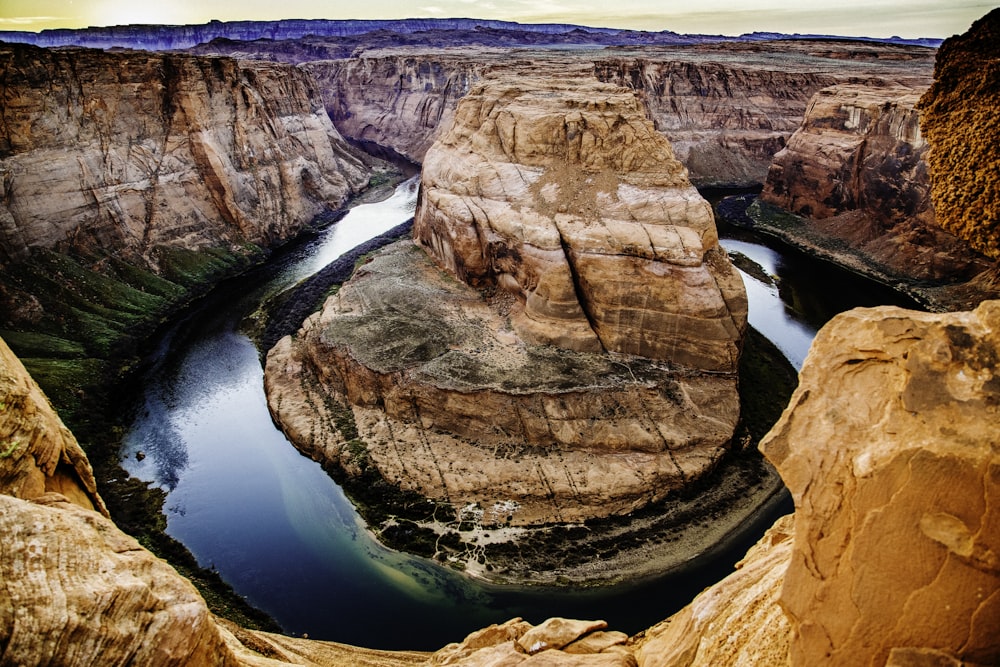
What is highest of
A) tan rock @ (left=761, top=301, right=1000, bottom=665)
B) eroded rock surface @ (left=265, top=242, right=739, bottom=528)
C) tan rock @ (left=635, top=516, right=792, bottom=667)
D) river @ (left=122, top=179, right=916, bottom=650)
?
tan rock @ (left=761, top=301, right=1000, bottom=665)

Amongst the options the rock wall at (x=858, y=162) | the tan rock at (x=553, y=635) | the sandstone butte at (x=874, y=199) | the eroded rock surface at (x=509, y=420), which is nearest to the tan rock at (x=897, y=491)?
the tan rock at (x=553, y=635)

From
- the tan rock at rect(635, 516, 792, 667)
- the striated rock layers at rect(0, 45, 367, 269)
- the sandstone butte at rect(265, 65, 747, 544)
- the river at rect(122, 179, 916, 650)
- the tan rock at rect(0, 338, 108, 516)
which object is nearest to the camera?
the tan rock at rect(635, 516, 792, 667)

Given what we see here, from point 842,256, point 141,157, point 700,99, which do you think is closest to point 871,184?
point 842,256

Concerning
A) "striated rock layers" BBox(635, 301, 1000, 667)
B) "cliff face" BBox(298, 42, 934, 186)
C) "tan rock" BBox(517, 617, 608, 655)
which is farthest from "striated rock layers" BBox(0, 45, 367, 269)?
"striated rock layers" BBox(635, 301, 1000, 667)

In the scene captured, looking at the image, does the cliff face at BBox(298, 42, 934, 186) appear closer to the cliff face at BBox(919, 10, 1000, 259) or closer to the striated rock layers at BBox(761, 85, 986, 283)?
the striated rock layers at BBox(761, 85, 986, 283)

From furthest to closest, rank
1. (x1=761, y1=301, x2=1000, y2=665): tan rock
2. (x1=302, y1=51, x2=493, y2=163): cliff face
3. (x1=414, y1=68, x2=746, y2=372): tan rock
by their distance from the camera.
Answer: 1. (x1=302, y1=51, x2=493, y2=163): cliff face
2. (x1=414, y1=68, x2=746, y2=372): tan rock
3. (x1=761, y1=301, x2=1000, y2=665): tan rock

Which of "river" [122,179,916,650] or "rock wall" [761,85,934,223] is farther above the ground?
"rock wall" [761,85,934,223]
